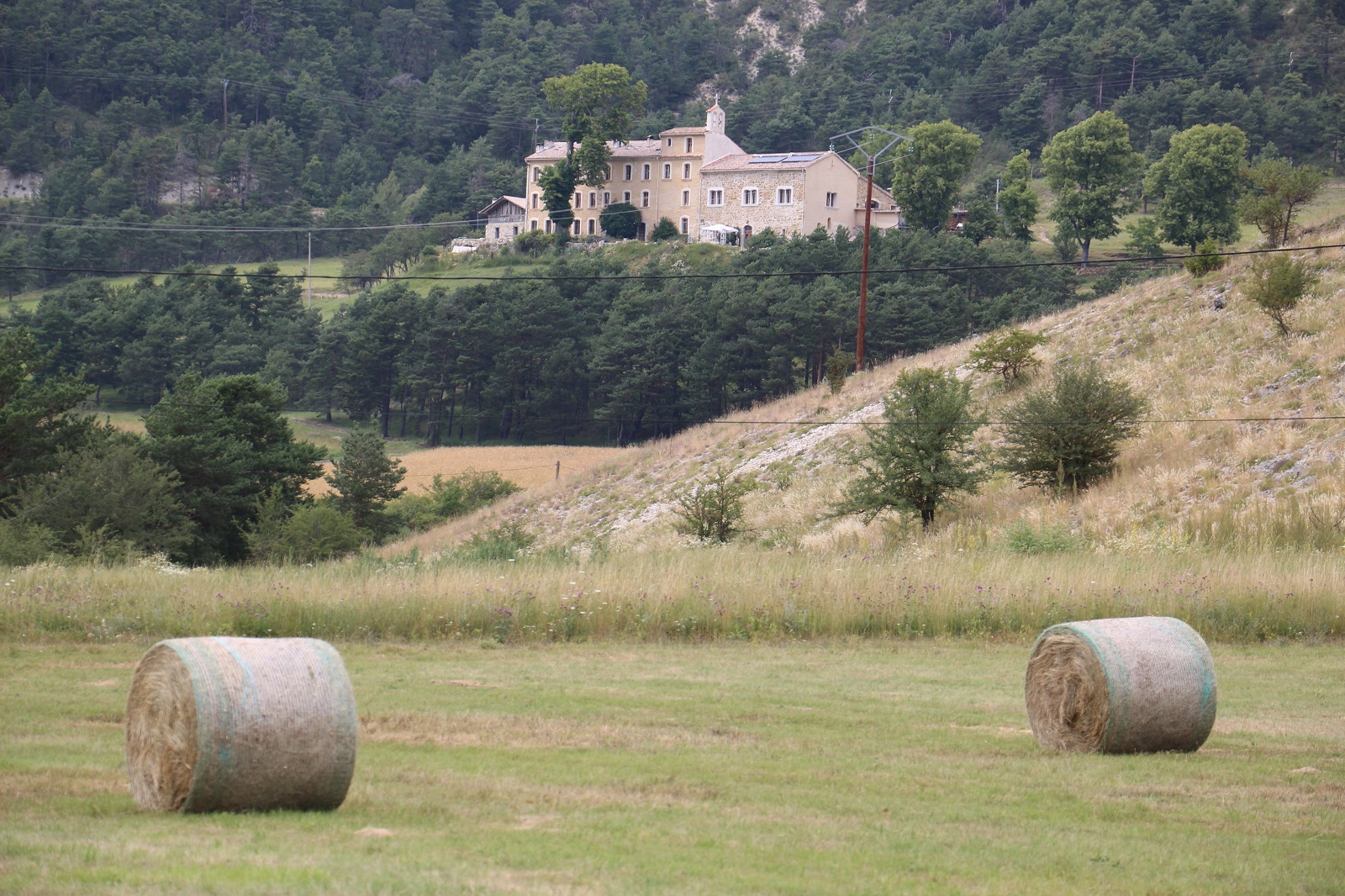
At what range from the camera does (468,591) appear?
19703mm

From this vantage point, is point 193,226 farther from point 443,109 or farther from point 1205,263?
point 1205,263

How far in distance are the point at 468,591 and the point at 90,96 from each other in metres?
196

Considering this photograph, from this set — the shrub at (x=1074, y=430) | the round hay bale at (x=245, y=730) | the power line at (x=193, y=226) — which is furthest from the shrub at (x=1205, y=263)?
the power line at (x=193, y=226)

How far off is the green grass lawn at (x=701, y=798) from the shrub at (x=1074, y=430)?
18.3 meters

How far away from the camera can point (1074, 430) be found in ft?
110

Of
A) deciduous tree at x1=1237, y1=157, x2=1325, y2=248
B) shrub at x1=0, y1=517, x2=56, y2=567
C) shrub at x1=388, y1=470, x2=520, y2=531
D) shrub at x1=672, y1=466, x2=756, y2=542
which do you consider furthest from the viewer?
shrub at x1=388, y1=470, x2=520, y2=531

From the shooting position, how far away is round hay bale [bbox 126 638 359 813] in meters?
8.34

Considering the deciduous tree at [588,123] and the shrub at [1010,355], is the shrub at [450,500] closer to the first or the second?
the shrub at [1010,355]

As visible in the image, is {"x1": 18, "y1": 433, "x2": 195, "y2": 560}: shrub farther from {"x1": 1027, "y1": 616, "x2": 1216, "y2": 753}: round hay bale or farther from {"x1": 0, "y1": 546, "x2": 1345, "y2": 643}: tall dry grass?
{"x1": 1027, "y1": 616, "x2": 1216, "y2": 753}: round hay bale

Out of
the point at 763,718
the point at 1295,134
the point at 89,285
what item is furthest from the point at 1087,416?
the point at 1295,134

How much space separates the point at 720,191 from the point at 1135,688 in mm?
105210

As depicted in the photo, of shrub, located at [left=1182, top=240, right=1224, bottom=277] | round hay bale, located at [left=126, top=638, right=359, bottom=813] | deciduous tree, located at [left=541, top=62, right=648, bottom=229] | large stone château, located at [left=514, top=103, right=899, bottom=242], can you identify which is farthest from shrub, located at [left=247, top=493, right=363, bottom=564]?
deciduous tree, located at [left=541, top=62, right=648, bottom=229]

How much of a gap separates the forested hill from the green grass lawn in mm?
130296

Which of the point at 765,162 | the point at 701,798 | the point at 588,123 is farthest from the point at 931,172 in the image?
the point at 701,798
